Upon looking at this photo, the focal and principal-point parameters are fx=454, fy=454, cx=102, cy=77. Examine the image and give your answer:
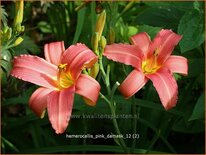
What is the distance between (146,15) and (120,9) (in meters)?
0.39

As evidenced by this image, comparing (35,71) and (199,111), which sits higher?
(35,71)

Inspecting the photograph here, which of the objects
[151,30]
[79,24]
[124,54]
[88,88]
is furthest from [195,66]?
[88,88]

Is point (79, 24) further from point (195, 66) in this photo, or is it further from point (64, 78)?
point (64, 78)

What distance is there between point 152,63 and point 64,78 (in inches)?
8.6

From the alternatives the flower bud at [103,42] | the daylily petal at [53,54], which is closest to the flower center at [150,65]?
the flower bud at [103,42]

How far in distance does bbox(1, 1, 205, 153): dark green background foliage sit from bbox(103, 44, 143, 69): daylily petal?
235 mm

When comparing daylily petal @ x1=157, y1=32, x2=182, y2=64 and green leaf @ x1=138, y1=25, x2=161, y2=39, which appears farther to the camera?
green leaf @ x1=138, y1=25, x2=161, y2=39

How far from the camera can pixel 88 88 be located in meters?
0.97

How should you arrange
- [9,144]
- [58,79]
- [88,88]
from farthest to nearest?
[9,144], [58,79], [88,88]

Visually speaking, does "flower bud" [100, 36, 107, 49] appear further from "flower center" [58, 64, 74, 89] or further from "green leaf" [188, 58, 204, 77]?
"green leaf" [188, 58, 204, 77]

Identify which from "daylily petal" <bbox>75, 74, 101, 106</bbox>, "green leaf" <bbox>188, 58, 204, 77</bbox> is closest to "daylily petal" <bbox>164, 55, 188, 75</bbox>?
"daylily petal" <bbox>75, 74, 101, 106</bbox>

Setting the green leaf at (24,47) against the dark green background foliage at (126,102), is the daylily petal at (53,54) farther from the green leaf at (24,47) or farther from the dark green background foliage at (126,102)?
the green leaf at (24,47)

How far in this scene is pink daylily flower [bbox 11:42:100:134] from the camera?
38.3 inches

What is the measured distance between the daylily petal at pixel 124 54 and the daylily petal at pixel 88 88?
0.08 metres
